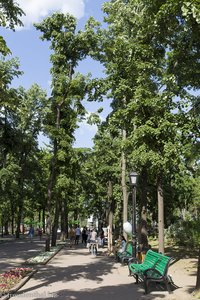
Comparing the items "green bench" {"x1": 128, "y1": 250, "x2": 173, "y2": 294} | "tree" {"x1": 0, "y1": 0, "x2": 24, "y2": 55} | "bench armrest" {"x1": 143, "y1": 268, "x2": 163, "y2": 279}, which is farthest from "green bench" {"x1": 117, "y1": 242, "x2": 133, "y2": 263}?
"tree" {"x1": 0, "y1": 0, "x2": 24, "y2": 55}

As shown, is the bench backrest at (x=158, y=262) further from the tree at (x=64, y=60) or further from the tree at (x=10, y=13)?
the tree at (x=64, y=60)

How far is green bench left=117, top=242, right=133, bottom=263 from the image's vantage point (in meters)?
17.0

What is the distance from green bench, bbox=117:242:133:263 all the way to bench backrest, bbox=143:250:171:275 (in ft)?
15.9

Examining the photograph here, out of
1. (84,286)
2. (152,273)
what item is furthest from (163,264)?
(84,286)

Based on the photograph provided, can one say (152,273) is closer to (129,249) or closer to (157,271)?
(157,271)

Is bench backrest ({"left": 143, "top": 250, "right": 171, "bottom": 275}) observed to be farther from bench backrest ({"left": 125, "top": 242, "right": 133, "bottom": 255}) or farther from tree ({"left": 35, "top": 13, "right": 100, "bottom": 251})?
tree ({"left": 35, "top": 13, "right": 100, "bottom": 251})

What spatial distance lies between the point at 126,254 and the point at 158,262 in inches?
276

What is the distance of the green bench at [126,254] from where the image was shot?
17.0 metres

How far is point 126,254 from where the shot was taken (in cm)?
1762

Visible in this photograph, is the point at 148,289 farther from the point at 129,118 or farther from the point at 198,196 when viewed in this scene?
the point at 198,196

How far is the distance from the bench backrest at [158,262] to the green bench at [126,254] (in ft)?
15.9

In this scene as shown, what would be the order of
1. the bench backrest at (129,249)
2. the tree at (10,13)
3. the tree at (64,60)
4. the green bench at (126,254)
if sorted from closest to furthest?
the tree at (10,13) → the green bench at (126,254) → the bench backrest at (129,249) → the tree at (64,60)

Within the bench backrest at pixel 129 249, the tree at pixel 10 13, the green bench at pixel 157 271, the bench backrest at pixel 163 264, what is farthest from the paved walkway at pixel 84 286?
the tree at pixel 10 13

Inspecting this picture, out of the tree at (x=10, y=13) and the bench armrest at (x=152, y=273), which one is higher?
the tree at (x=10, y=13)
